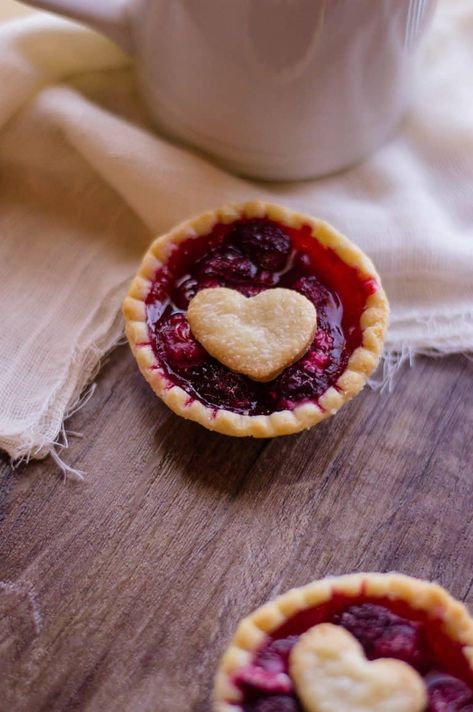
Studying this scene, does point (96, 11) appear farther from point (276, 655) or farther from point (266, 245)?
point (276, 655)

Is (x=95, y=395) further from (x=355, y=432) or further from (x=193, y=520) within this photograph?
(x=355, y=432)

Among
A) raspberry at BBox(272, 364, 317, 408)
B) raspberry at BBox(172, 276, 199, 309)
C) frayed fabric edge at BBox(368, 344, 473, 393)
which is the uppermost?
raspberry at BBox(172, 276, 199, 309)

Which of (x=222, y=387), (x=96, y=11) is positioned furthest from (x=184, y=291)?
(x=96, y=11)

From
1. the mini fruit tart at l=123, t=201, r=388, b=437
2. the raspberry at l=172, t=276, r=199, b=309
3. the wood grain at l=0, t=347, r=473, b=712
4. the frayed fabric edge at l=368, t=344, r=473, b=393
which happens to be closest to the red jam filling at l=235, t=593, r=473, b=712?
the wood grain at l=0, t=347, r=473, b=712

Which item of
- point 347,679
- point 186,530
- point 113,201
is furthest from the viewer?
point 113,201

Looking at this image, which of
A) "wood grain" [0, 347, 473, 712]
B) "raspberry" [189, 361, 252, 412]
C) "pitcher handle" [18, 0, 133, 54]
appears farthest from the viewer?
"pitcher handle" [18, 0, 133, 54]

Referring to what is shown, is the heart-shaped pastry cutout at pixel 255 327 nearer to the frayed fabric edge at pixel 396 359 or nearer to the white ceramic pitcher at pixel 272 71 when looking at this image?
the frayed fabric edge at pixel 396 359

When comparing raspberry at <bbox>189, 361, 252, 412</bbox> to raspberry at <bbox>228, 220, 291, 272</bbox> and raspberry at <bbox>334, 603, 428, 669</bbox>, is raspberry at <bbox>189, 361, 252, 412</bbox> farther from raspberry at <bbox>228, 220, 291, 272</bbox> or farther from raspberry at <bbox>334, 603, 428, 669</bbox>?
raspberry at <bbox>334, 603, 428, 669</bbox>
